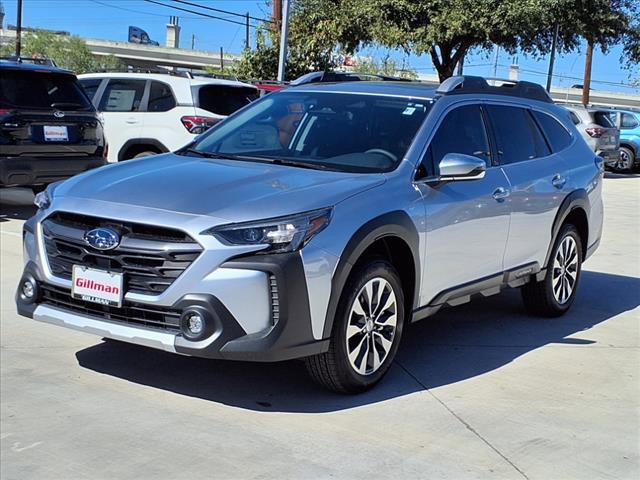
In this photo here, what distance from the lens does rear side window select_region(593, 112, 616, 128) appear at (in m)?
21.9

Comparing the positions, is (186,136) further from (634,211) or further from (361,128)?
(634,211)

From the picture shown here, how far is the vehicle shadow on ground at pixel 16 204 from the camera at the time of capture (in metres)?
10.7

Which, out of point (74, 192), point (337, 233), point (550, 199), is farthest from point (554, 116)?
point (74, 192)

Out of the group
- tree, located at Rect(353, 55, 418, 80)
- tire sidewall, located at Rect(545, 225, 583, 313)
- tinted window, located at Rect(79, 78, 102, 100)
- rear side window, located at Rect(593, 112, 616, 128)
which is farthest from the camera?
tree, located at Rect(353, 55, 418, 80)

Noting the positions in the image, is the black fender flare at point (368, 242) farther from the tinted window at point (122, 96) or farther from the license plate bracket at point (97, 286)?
the tinted window at point (122, 96)

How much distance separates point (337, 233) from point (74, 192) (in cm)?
149

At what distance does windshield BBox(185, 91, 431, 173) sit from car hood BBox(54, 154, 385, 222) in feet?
0.88

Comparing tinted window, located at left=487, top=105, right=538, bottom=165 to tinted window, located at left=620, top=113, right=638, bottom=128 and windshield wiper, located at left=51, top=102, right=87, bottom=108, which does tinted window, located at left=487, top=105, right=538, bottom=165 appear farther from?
tinted window, located at left=620, top=113, right=638, bottom=128

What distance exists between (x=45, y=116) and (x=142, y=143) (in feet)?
7.93

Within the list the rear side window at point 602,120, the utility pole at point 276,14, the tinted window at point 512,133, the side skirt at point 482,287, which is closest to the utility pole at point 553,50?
the rear side window at point 602,120

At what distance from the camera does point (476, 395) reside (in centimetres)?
490

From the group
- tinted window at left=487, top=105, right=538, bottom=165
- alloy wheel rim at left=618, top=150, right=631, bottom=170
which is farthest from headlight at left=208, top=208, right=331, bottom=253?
alloy wheel rim at left=618, top=150, right=631, bottom=170

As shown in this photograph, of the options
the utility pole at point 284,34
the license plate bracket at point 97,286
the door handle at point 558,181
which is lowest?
the license plate bracket at point 97,286

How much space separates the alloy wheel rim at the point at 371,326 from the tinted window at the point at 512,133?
5.73 ft
